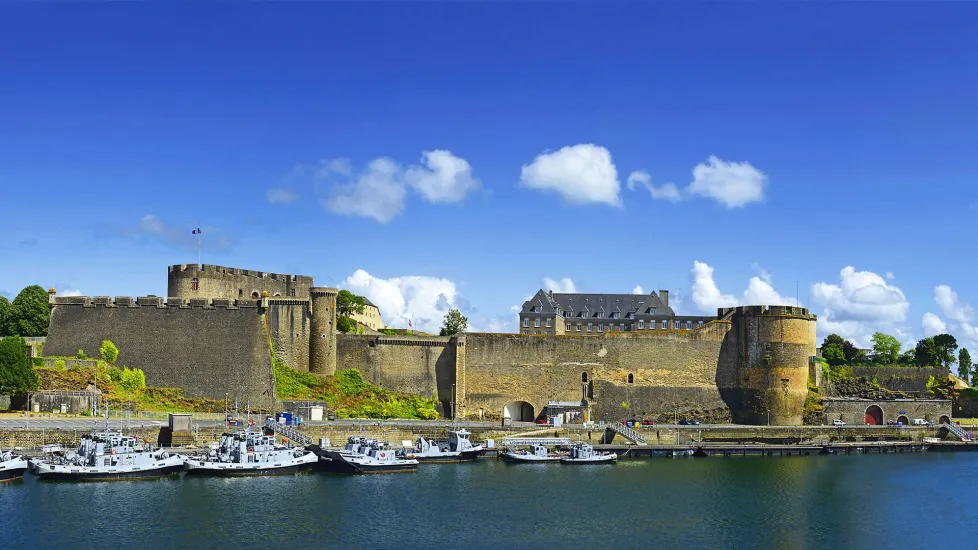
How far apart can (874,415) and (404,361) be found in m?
26.8

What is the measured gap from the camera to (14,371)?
1674 inches

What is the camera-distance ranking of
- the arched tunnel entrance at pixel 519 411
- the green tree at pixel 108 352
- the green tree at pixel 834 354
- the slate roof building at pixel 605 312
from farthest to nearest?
the slate roof building at pixel 605 312, the green tree at pixel 834 354, the arched tunnel entrance at pixel 519 411, the green tree at pixel 108 352

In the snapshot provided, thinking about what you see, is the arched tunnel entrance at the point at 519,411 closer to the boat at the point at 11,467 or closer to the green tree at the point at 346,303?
the green tree at the point at 346,303

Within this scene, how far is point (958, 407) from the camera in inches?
2404

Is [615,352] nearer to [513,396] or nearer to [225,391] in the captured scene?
[513,396]

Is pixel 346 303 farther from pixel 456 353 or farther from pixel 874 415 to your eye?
pixel 874 415

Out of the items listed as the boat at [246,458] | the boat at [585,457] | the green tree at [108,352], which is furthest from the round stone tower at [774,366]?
the green tree at [108,352]

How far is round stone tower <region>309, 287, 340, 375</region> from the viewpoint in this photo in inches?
1964

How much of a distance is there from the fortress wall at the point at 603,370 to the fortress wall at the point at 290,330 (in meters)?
9.03

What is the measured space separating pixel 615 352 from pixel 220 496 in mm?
26935

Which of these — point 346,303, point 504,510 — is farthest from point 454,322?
point 504,510

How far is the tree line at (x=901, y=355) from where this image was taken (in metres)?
70.0

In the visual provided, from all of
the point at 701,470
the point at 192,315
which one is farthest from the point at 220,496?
the point at 701,470

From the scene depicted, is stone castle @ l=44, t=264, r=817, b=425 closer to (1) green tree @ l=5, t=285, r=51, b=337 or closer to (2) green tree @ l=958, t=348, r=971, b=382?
(1) green tree @ l=5, t=285, r=51, b=337
